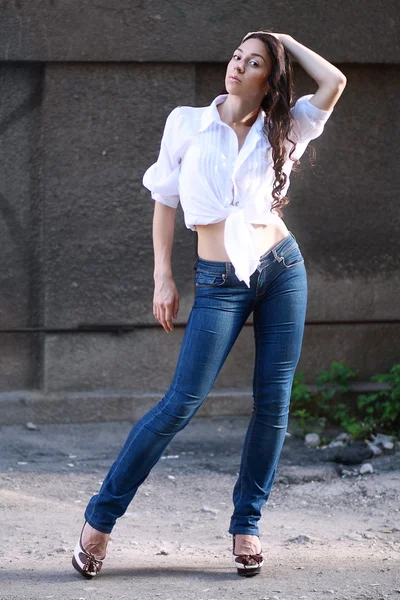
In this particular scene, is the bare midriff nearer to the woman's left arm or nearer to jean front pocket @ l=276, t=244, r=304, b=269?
jean front pocket @ l=276, t=244, r=304, b=269

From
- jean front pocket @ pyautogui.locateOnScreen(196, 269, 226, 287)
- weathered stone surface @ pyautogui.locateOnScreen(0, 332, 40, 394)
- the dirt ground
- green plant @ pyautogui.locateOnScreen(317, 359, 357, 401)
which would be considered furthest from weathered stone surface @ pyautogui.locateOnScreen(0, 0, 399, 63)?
jean front pocket @ pyautogui.locateOnScreen(196, 269, 226, 287)

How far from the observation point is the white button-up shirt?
130 inches

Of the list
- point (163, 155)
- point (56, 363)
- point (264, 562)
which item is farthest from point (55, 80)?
point (264, 562)

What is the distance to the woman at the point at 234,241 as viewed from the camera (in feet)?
11.0

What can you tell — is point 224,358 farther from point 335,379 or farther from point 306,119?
point 335,379

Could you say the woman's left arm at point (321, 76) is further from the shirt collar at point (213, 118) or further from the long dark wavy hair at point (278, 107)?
the shirt collar at point (213, 118)

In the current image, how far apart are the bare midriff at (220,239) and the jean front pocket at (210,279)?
0.06 m

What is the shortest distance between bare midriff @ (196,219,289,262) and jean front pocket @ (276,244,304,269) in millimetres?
46

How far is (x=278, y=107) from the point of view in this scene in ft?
11.1

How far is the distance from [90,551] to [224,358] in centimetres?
84

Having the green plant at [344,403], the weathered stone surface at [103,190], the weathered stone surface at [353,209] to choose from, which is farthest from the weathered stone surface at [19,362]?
the weathered stone surface at [353,209]

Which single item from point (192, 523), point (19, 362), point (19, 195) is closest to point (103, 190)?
point (19, 195)

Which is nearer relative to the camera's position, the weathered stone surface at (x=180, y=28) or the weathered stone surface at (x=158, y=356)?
the weathered stone surface at (x=180, y=28)

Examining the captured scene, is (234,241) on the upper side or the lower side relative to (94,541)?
upper
